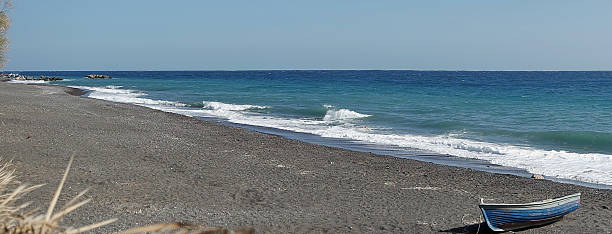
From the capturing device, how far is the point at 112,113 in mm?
Answer: 25391

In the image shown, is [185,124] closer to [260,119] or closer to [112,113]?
[112,113]

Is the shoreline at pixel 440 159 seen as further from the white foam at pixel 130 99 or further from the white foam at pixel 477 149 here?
the white foam at pixel 130 99

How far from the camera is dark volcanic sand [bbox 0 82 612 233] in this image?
358 inches

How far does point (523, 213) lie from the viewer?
8.80 metres

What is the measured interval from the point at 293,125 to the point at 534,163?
12013 millimetres

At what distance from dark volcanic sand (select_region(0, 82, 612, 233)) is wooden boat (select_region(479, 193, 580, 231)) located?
224 mm

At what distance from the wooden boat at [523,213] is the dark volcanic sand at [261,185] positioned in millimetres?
224

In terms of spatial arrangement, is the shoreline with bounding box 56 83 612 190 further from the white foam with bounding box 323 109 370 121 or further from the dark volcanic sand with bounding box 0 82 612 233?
the white foam with bounding box 323 109 370 121

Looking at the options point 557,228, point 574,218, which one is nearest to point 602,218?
point 574,218

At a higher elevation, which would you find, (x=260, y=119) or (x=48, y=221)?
(x=48, y=221)

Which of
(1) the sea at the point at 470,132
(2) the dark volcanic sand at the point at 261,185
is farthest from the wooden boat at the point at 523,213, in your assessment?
(1) the sea at the point at 470,132

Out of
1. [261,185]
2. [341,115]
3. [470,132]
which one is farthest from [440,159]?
[341,115]

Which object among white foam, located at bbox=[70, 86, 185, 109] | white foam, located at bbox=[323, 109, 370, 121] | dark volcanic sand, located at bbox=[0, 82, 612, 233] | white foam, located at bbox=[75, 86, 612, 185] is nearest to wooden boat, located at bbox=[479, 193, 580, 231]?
dark volcanic sand, located at bbox=[0, 82, 612, 233]

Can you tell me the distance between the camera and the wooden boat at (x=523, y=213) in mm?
8609
